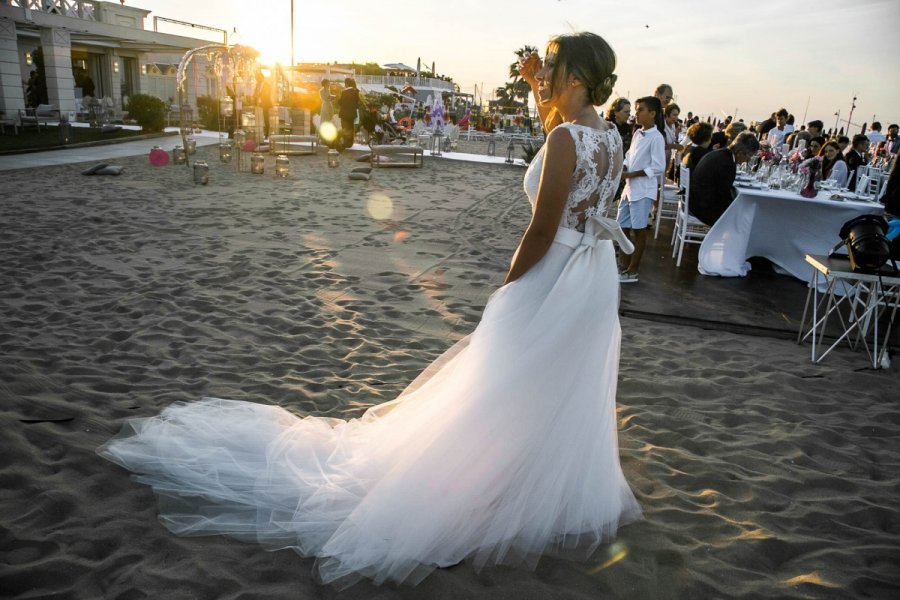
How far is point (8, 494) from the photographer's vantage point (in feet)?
8.45

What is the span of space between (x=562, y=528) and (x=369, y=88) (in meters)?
37.9

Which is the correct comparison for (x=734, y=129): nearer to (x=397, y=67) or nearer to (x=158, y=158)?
(x=158, y=158)

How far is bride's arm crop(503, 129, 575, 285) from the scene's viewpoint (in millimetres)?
2191

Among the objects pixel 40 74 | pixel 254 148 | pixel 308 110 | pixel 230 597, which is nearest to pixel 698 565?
pixel 230 597

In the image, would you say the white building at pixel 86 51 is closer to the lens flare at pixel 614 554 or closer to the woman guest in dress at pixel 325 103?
the woman guest in dress at pixel 325 103

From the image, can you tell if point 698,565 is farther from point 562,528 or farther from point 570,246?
point 570,246

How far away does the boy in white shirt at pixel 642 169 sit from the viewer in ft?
20.5

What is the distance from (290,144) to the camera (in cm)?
1880

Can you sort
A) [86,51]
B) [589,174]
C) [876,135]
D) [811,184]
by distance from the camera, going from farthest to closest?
[86,51] → [876,135] → [811,184] → [589,174]

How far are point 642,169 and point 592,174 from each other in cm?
441

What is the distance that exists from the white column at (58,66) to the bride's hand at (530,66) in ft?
74.4

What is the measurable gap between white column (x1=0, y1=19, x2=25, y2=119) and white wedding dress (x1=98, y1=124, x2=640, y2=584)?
72.4 feet

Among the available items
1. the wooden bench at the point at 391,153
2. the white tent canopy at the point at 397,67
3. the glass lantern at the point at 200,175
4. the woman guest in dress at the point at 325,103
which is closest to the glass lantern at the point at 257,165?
the glass lantern at the point at 200,175

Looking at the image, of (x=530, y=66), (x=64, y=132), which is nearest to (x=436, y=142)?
(x=64, y=132)
